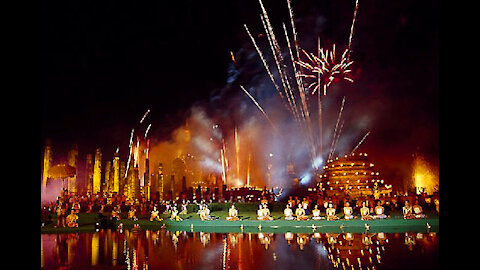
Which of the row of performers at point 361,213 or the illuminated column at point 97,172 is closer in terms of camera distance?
the row of performers at point 361,213

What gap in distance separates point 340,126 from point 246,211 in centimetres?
1414

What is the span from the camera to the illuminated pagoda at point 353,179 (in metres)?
24.8

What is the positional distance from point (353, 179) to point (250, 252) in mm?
17402

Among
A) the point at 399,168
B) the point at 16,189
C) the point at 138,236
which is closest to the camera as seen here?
the point at 16,189

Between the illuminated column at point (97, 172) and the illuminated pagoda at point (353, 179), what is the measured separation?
18653mm

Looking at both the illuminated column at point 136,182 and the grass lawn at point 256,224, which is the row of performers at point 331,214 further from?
the illuminated column at point 136,182

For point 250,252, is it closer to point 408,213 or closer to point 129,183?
point 408,213

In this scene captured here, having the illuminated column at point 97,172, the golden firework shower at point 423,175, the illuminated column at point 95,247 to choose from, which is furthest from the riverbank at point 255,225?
the illuminated column at point 97,172

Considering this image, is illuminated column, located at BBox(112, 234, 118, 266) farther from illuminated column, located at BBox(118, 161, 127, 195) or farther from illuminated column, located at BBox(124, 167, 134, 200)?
illuminated column, located at BBox(118, 161, 127, 195)

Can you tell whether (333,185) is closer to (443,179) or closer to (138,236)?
(138,236)

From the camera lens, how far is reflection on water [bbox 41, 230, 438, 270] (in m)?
7.86

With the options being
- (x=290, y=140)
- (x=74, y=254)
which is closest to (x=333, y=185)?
(x=290, y=140)

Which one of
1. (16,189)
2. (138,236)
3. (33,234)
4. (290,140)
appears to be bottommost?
(138,236)

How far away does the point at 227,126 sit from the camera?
37.2 m
